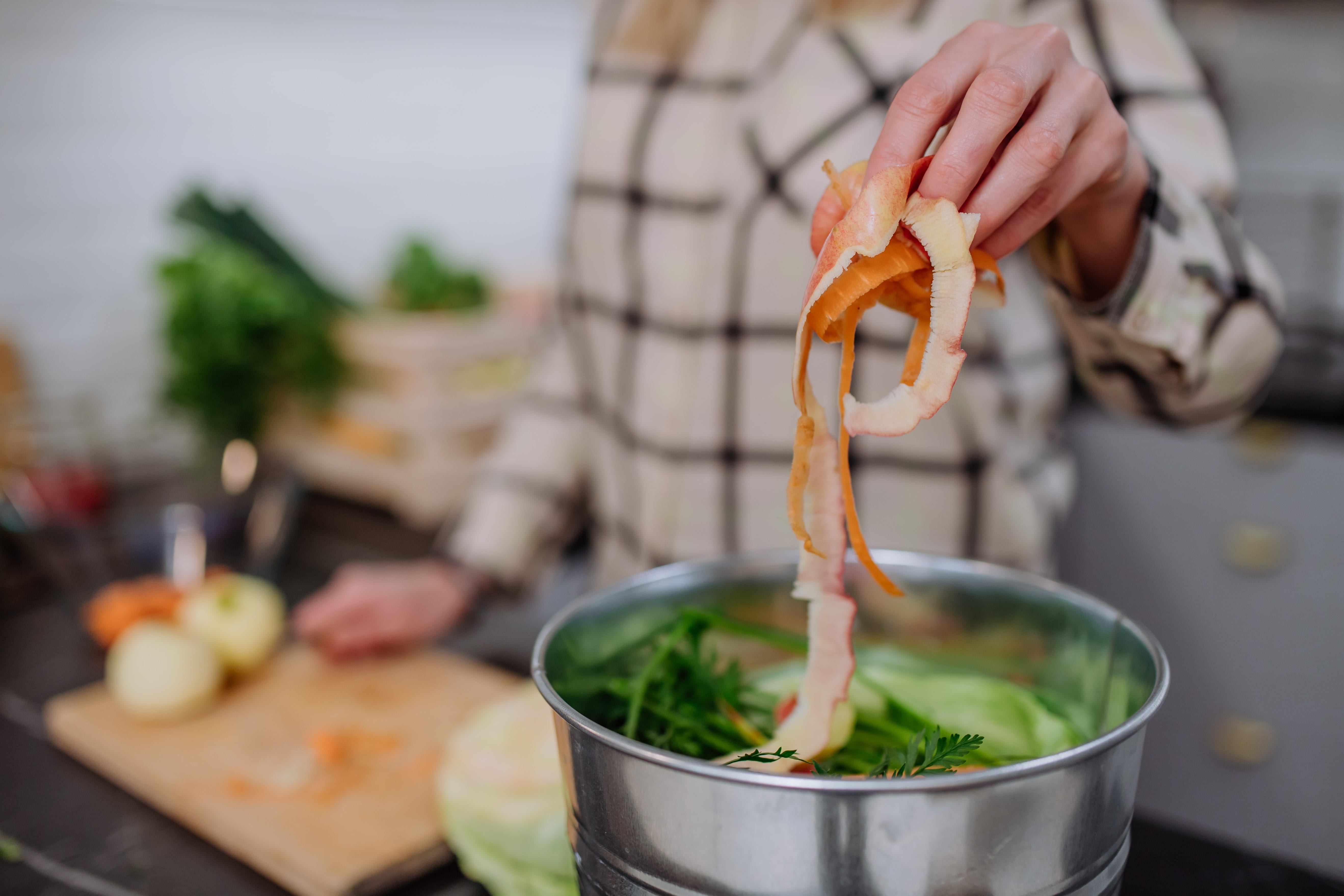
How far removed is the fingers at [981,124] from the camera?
395mm

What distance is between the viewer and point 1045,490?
3.32 feet

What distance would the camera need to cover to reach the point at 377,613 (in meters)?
1.01

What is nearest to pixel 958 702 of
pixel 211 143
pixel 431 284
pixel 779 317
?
pixel 779 317

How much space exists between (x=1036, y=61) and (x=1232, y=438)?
1.16 meters

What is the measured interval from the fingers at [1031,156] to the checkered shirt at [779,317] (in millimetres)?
306

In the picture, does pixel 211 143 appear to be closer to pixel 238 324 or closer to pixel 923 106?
pixel 238 324

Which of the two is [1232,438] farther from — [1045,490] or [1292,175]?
[1292,175]

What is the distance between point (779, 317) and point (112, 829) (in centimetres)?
67

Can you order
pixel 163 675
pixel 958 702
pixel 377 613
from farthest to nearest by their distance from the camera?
pixel 377 613
pixel 163 675
pixel 958 702

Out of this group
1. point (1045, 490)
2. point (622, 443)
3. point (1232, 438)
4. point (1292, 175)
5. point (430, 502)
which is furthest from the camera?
point (1292, 175)

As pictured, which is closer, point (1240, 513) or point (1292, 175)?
point (1240, 513)

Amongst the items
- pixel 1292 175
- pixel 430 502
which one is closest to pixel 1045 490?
pixel 430 502

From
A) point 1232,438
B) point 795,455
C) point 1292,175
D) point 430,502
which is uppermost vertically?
point 1292,175

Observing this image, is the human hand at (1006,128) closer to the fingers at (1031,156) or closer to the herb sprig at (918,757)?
the fingers at (1031,156)
